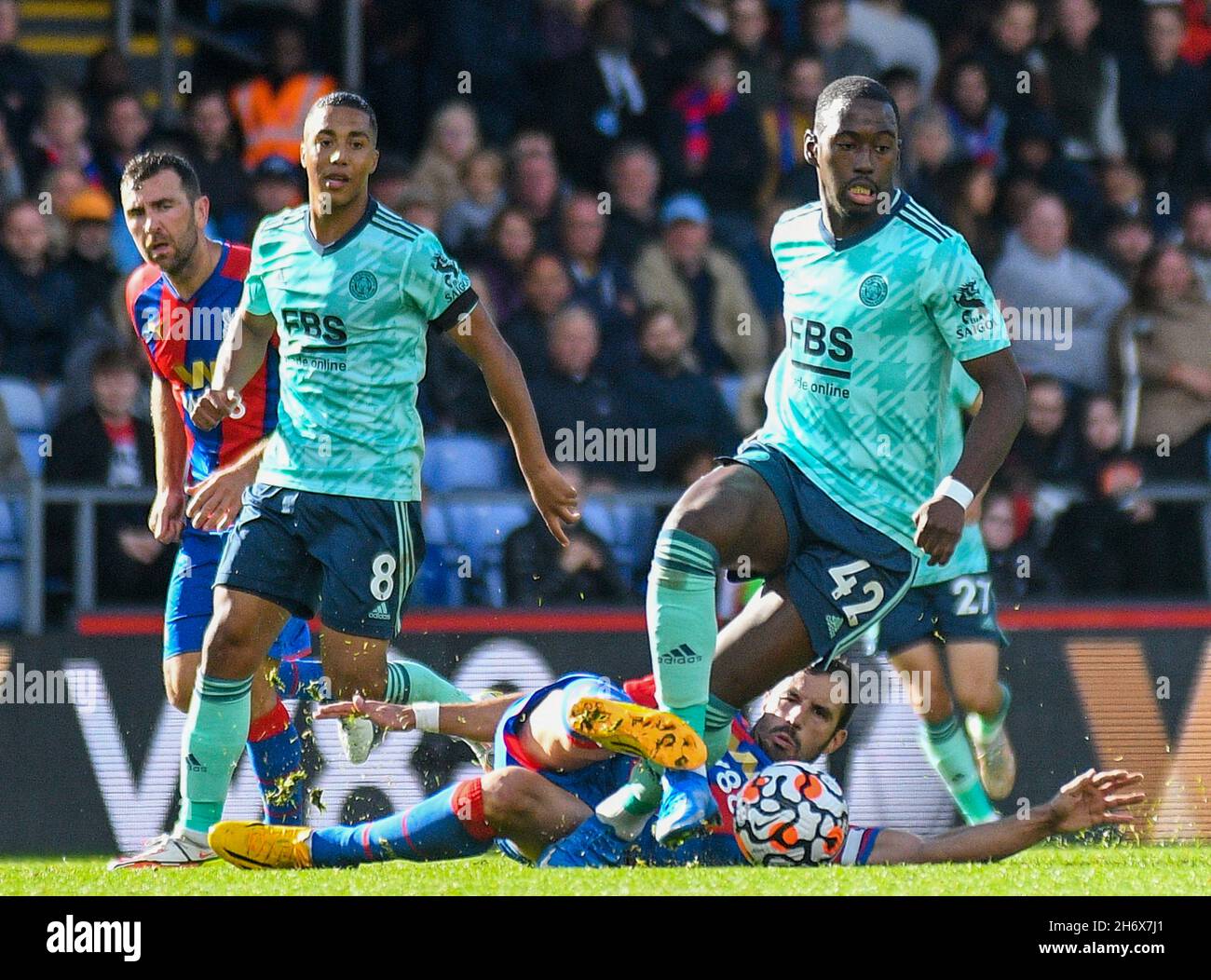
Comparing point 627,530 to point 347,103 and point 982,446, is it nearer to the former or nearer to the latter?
point 347,103

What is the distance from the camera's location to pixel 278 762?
6.57 meters

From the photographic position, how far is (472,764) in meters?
7.61

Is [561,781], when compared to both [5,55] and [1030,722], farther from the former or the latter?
[5,55]

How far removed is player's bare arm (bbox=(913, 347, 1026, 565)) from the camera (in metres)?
5.21

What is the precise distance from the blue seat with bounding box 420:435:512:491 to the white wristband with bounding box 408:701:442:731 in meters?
2.87

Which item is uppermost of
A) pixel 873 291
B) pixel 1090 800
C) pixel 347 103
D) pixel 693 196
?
pixel 693 196

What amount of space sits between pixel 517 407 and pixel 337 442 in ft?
1.72

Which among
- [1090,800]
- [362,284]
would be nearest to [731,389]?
[362,284]

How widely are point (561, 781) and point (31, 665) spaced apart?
2.79 meters

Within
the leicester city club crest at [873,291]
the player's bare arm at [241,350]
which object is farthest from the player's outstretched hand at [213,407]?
the leicester city club crest at [873,291]

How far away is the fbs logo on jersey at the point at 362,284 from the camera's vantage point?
583 cm

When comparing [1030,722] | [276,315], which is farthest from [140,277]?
[1030,722]

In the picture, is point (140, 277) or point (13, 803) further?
point (13, 803)

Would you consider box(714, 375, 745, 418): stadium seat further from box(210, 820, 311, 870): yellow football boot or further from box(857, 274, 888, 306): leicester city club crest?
box(210, 820, 311, 870): yellow football boot
